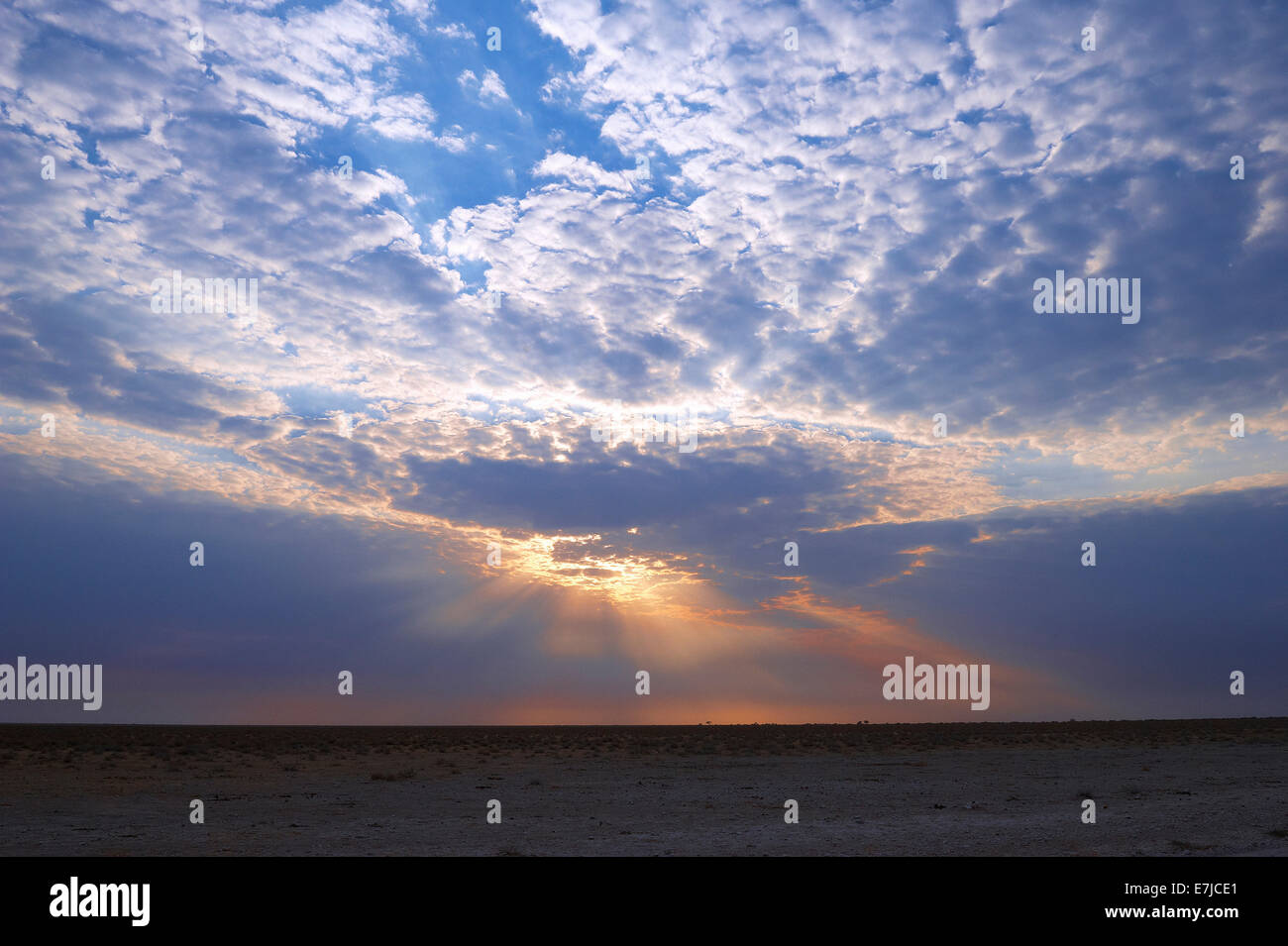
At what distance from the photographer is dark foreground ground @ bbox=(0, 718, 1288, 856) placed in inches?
553

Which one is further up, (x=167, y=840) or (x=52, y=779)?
(x=167, y=840)

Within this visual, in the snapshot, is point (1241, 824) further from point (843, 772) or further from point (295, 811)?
point (295, 811)

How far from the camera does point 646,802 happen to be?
21.2 meters

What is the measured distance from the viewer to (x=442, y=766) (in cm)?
3422

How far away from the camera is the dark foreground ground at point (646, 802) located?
14054 millimetres
